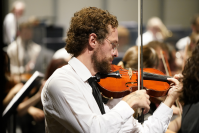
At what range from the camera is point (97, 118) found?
1027 millimetres

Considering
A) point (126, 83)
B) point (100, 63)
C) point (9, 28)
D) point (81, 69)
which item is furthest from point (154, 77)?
point (9, 28)

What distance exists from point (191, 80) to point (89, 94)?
68 centimetres

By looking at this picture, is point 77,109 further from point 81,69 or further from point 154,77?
point 154,77

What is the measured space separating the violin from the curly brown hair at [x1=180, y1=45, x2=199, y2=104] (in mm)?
147

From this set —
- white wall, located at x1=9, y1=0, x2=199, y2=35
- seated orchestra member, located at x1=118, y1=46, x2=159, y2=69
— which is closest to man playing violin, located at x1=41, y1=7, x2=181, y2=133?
seated orchestra member, located at x1=118, y1=46, x2=159, y2=69

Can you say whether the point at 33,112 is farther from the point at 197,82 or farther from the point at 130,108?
the point at 197,82

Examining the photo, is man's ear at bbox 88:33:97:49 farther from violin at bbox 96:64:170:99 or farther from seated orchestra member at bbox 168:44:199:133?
seated orchestra member at bbox 168:44:199:133

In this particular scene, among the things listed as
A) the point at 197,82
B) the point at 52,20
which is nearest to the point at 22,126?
the point at 52,20

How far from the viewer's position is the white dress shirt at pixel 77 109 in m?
1.01

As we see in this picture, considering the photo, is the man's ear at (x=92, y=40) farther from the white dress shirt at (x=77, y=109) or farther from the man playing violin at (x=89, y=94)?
the white dress shirt at (x=77, y=109)

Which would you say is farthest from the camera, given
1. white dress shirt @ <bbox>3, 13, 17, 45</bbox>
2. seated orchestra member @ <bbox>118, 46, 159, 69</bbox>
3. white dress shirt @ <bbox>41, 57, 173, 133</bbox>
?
white dress shirt @ <bbox>3, 13, 17, 45</bbox>

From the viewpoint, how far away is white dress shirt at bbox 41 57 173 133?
101 centimetres

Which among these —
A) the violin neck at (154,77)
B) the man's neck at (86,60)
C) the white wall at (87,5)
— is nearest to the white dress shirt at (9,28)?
the white wall at (87,5)

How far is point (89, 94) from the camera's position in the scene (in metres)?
1.19
